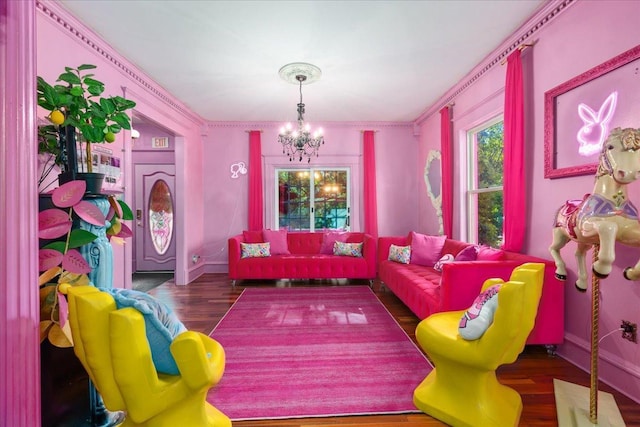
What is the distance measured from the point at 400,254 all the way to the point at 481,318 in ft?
8.72

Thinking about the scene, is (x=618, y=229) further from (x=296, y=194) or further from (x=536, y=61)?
(x=296, y=194)

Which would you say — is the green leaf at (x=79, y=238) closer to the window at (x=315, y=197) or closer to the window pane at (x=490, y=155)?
the window pane at (x=490, y=155)

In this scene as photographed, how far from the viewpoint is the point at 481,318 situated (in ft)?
5.36

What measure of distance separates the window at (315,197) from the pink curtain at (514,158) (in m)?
3.19

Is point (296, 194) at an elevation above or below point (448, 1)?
below

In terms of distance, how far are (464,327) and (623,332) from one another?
4.18ft

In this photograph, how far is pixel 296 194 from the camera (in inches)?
232

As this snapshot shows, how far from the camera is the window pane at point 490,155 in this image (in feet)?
11.8

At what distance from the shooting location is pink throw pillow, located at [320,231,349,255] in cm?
521

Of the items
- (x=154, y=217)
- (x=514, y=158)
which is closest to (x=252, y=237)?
(x=154, y=217)

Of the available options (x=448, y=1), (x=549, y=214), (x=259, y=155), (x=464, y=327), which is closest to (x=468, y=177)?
(x=549, y=214)

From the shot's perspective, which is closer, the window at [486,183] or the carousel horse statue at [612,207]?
the carousel horse statue at [612,207]

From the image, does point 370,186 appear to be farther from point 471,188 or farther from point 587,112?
point 587,112

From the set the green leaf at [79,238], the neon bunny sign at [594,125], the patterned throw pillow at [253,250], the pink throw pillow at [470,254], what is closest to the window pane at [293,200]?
the patterned throw pillow at [253,250]
